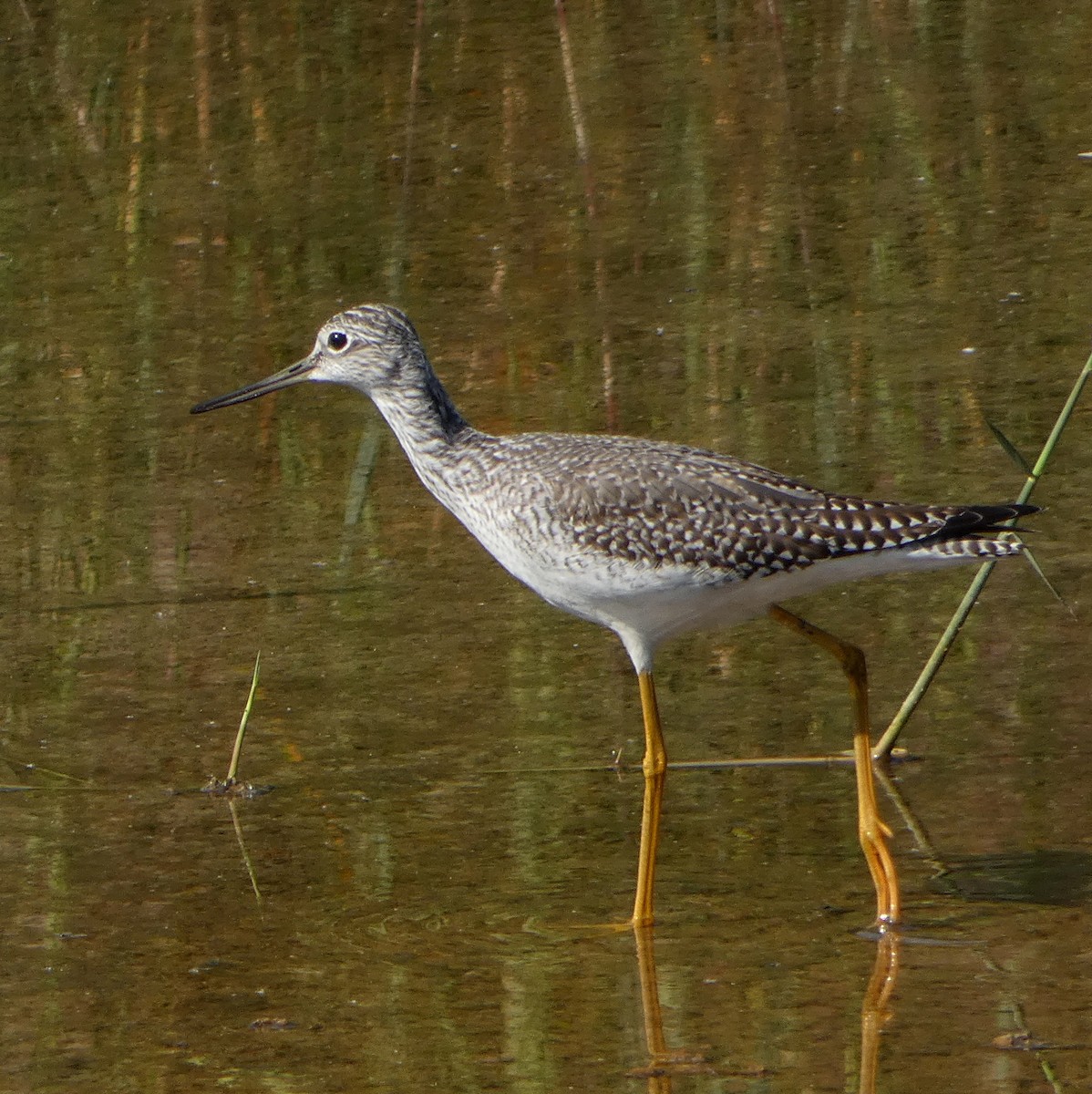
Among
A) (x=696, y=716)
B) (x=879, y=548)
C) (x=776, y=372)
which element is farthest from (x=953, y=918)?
(x=776, y=372)

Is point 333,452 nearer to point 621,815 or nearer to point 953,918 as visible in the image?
point 621,815

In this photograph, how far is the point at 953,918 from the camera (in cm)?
523

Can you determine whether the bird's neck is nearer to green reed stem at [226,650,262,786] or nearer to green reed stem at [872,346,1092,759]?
green reed stem at [226,650,262,786]

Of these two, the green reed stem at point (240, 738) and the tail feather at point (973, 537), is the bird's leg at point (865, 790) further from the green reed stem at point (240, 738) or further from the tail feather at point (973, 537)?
the green reed stem at point (240, 738)

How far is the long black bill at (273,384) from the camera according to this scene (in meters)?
6.34

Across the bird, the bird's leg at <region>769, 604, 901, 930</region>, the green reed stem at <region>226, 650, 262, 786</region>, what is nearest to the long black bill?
the bird

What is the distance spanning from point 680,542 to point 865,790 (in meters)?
0.72

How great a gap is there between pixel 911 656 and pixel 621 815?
3.71 ft

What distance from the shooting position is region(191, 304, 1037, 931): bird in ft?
17.5

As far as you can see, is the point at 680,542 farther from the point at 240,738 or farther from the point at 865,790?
the point at 240,738

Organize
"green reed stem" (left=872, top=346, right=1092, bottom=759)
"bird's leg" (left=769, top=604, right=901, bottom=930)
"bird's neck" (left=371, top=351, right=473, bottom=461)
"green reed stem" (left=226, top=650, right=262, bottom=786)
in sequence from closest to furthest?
"bird's leg" (left=769, top=604, right=901, bottom=930) → "green reed stem" (left=872, top=346, right=1092, bottom=759) → "green reed stem" (left=226, top=650, right=262, bottom=786) → "bird's neck" (left=371, top=351, right=473, bottom=461)

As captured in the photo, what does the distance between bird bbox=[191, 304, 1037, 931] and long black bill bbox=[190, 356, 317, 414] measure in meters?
0.70

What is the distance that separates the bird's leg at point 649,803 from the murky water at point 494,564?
79 millimetres

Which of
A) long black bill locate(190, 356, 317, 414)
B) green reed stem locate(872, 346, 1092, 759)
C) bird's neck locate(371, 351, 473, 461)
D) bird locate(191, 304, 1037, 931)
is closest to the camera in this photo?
bird locate(191, 304, 1037, 931)
